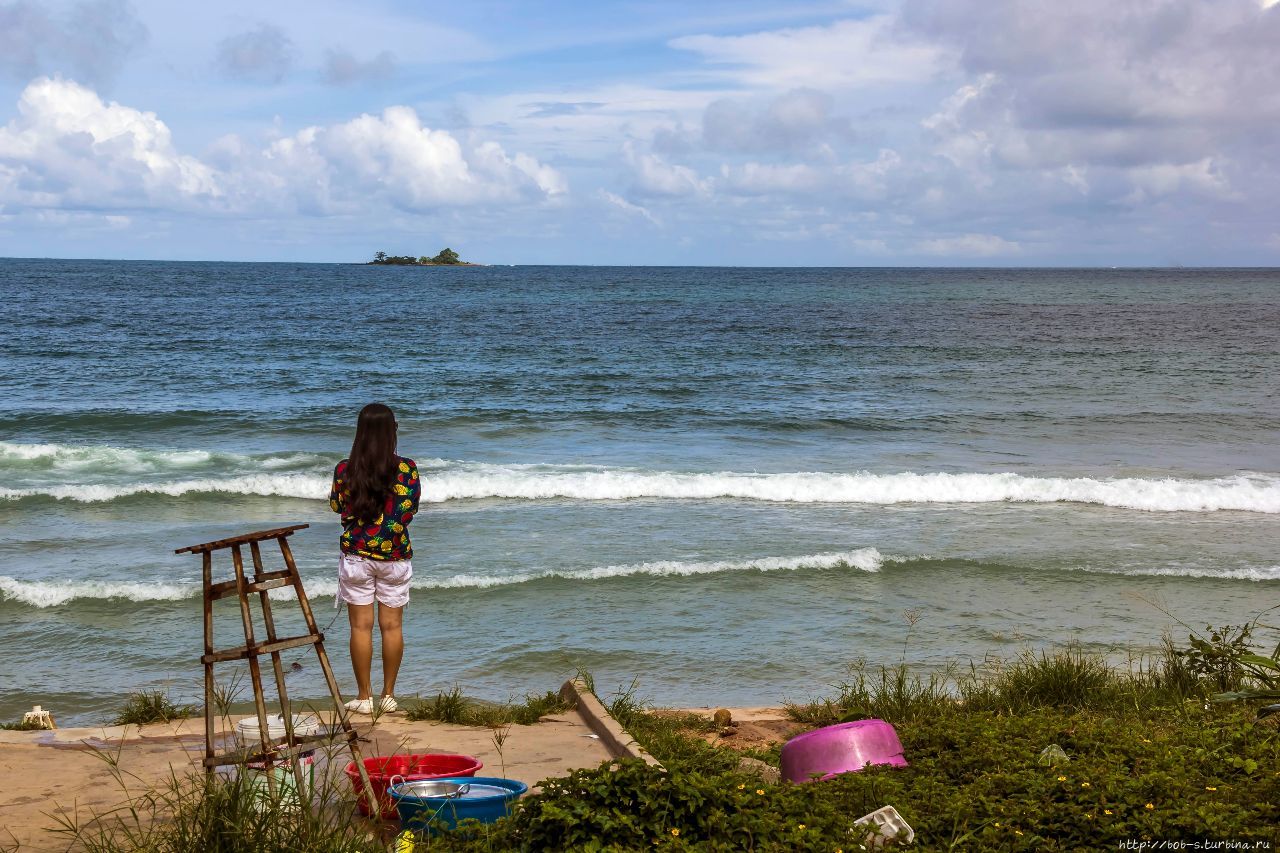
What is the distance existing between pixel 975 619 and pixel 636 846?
20.0 feet

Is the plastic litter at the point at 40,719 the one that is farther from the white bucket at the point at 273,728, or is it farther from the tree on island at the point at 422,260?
the tree on island at the point at 422,260

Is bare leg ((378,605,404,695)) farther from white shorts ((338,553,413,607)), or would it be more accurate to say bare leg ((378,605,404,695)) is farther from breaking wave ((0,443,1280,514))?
breaking wave ((0,443,1280,514))

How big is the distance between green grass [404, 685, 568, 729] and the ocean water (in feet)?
3.92

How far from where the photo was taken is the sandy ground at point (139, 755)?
4.40 m

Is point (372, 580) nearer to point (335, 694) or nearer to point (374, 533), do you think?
point (374, 533)

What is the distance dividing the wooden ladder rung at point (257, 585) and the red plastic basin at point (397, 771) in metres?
0.71

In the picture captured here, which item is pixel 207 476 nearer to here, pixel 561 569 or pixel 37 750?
pixel 561 569

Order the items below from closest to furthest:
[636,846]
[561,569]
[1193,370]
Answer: [636,846]
[561,569]
[1193,370]

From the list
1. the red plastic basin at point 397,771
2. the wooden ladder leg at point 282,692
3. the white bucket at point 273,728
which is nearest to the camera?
the wooden ladder leg at point 282,692

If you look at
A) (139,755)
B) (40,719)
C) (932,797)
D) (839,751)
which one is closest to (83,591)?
(40,719)

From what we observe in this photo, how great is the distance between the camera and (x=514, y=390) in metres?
23.8

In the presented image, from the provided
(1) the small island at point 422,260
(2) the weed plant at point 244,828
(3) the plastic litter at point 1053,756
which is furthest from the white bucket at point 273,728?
(1) the small island at point 422,260

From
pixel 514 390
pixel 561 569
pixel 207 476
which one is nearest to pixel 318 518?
pixel 207 476

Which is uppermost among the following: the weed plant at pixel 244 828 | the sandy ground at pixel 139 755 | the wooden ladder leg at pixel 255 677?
the wooden ladder leg at pixel 255 677
